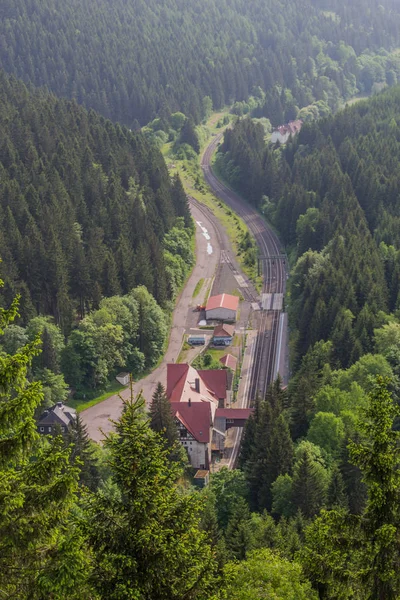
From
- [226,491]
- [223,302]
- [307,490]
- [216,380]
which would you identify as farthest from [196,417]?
[223,302]

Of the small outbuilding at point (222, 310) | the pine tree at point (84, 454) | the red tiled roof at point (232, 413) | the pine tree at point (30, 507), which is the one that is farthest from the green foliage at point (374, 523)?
the small outbuilding at point (222, 310)

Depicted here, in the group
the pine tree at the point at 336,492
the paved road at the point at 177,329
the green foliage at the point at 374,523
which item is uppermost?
the green foliage at the point at 374,523

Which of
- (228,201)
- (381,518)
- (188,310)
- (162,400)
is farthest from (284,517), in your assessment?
(228,201)

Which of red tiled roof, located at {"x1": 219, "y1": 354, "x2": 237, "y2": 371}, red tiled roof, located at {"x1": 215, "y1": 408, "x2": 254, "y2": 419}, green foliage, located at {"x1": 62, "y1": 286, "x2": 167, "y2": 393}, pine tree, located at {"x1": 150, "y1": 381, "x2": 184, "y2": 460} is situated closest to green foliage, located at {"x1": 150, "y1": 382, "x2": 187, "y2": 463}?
pine tree, located at {"x1": 150, "y1": 381, "x2": 184, "y2": 460}

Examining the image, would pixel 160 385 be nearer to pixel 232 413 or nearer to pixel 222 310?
pixel 232 413

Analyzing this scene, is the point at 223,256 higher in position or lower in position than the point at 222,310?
higher

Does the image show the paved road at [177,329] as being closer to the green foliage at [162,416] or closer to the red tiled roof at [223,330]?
the green foliage at [162,416]
